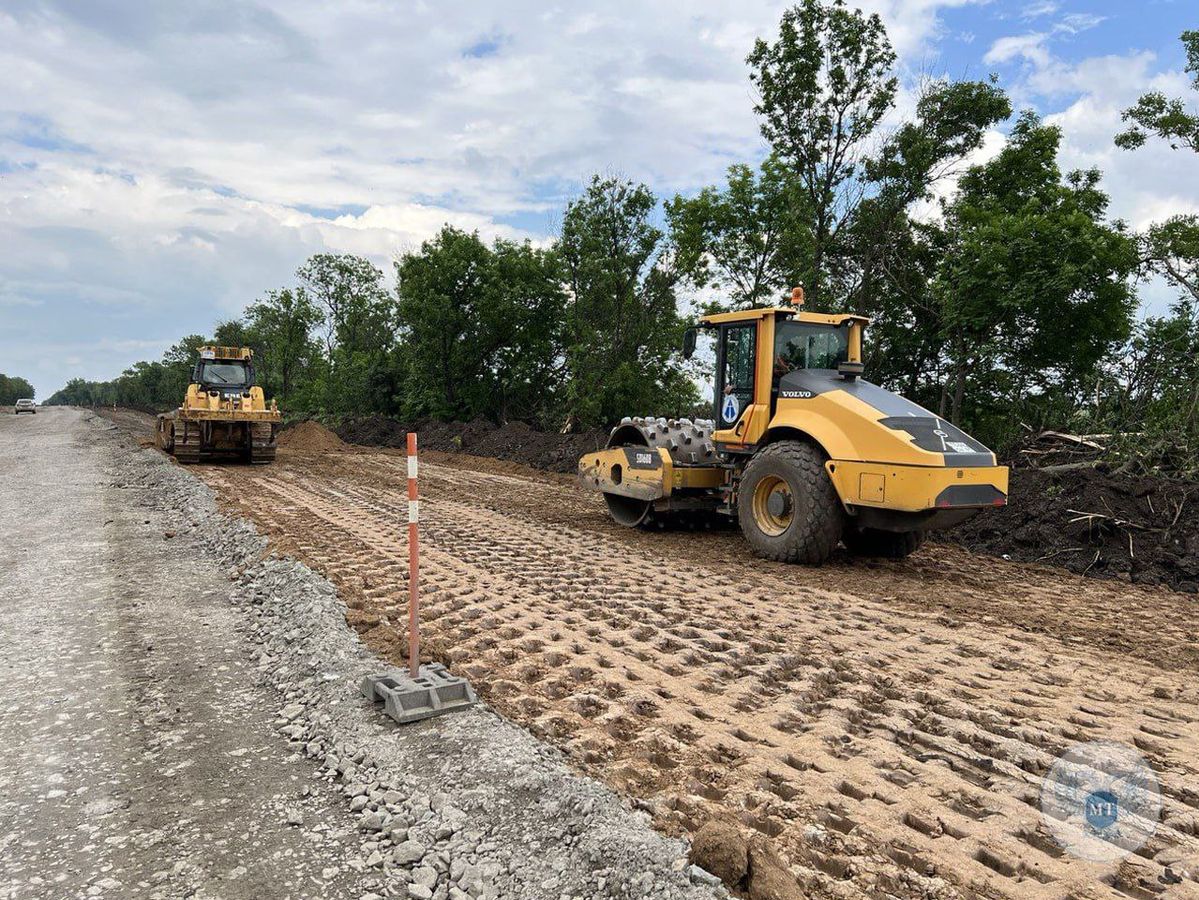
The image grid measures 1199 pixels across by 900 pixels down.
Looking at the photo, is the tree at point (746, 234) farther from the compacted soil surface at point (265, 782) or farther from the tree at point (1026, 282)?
the compacted soil surface at point (265, 782)

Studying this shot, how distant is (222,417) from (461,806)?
16613 millimetres

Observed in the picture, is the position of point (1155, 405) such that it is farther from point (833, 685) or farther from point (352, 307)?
point (352, 307)

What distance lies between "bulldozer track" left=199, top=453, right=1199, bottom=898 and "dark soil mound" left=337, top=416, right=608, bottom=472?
32.4 feet

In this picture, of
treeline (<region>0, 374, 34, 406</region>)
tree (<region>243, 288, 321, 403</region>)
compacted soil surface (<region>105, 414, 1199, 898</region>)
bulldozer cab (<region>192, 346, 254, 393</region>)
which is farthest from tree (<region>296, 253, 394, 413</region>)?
treeline (<region>0, 374, 34, 406</region>)

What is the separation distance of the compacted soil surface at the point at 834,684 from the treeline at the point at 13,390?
143 meters

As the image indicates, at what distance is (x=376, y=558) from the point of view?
7309 mm

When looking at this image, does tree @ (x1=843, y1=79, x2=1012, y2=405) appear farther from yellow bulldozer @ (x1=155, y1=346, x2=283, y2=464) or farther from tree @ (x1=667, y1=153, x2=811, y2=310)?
yellow bulldozer @ (x1=155, y1=346, x2=283, y2=464)

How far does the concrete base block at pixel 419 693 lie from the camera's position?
382 centimetres

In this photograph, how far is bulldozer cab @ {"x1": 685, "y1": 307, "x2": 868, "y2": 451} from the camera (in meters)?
8.29

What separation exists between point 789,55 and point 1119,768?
52.6 feet

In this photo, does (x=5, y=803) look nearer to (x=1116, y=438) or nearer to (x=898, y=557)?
(x=898, y=557)

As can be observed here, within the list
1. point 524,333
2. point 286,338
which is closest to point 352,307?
point 286,338

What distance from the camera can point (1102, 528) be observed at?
27.1 feet

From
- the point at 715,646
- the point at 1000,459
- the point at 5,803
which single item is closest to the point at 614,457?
the point at 715,646
